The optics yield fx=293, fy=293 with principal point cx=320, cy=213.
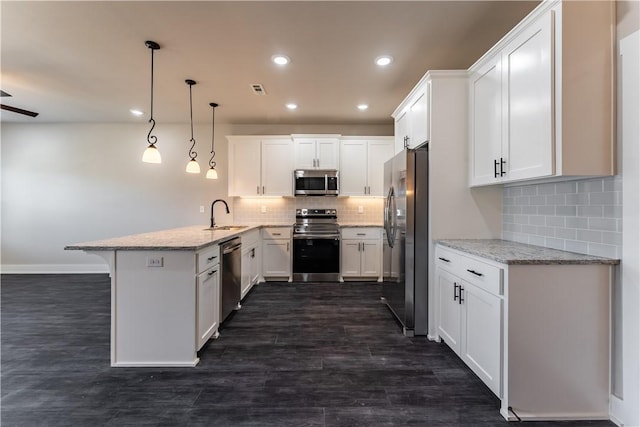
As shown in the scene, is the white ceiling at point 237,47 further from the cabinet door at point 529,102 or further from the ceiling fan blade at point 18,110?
the cabinet door at point 529,102

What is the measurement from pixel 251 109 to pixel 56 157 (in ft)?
12.6

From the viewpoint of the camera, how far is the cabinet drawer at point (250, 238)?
12.3 ft

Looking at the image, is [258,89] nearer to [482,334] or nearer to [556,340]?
[482,334]

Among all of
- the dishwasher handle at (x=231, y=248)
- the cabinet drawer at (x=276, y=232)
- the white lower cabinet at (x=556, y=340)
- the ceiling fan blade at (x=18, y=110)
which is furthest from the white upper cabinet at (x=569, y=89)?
the ceiling fan blade at (x=18, y=110)

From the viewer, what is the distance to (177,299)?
2.23 m

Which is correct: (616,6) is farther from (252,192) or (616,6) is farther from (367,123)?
(252,192)

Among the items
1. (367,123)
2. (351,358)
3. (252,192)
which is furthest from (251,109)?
(351,358)

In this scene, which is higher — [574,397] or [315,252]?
[315,252]

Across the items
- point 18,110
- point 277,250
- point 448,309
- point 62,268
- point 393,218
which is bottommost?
point 62,268

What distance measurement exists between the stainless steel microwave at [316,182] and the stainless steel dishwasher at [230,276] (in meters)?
1.72

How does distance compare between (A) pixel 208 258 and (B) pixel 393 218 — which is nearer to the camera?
(A) pixel 208 258

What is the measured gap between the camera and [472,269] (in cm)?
204

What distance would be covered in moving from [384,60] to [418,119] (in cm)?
69

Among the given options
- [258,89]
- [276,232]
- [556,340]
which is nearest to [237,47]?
[258,89]
